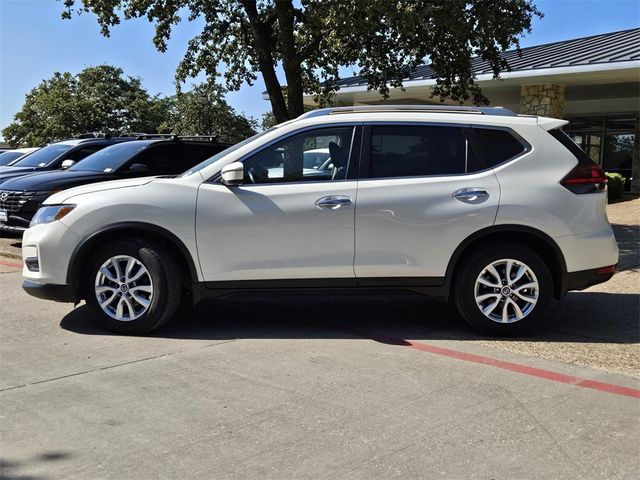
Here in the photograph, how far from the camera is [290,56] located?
38.7ft

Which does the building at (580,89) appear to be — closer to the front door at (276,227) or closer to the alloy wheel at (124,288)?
the front door at (276,227)

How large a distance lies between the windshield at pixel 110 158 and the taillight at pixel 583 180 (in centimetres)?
672

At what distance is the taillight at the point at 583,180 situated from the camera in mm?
5270

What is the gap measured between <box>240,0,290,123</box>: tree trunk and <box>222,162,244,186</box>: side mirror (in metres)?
7.75

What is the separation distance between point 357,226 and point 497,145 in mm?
1444

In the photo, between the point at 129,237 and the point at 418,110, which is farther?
the point at 418,110

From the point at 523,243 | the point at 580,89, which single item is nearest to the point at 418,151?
the point at 523,243

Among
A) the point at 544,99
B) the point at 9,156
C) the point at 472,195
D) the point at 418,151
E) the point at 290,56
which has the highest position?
the point at 290,56

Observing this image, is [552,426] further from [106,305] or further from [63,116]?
[63,116]

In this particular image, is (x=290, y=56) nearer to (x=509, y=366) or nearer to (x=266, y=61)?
(x=266, y=61)

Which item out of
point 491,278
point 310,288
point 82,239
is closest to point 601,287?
point 491,278

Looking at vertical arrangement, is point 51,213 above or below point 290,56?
below

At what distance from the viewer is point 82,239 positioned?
530cm

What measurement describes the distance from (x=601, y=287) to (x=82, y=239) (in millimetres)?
5887
